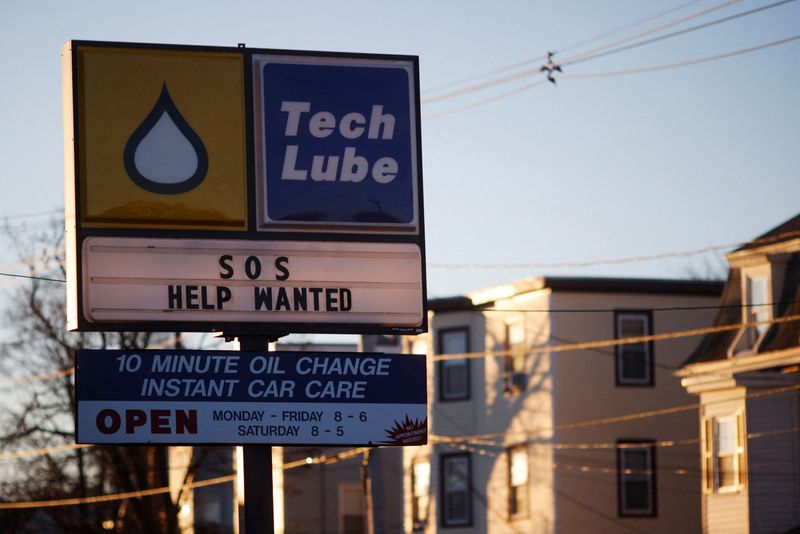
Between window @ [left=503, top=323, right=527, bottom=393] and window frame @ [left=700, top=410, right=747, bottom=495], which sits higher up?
window @ [left=503, top=323, right=527, bottom=393]

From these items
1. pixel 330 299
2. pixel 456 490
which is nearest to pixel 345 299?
pixel 330 299

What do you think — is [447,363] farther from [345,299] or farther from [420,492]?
[345,299]

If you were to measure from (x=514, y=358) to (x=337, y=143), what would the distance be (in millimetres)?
26771

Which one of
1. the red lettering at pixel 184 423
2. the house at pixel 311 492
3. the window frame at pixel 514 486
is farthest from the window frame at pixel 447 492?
→ the red lettering at pixel 184 423

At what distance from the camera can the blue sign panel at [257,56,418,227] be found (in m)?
13.4

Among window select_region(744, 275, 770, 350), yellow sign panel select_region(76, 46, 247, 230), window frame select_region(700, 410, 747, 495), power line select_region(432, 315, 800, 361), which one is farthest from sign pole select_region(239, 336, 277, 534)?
window frame select_region(700, 410, 747, 495)

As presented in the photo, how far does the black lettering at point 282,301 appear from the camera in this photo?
43.2 feet

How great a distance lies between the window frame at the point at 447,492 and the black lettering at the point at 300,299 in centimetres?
2849

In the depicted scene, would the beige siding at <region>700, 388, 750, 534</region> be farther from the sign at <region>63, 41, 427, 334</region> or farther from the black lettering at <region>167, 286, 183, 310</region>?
the black lettering at <region>167, 286, 183, 310</region>

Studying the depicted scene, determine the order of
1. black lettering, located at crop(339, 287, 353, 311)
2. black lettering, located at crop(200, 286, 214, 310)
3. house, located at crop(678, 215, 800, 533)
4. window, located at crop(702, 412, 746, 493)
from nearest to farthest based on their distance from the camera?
black lettering, located at crop(200, 286, 214, 310) → black lettering, located at crop(339, 287, 353, 311) → house, located at crop(678, 215, 800, 533) → window, located at crop(702, 412, 746, 493)

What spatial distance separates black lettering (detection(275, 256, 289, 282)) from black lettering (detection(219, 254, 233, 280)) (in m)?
0.38

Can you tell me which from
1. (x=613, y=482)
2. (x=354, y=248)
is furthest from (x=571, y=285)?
(x=354, y=248)

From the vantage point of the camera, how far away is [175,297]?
12.9m

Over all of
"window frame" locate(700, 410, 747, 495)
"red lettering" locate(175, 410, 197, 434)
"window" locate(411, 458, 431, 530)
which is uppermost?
"red lettering" locate(175, 410, 197, 434)
